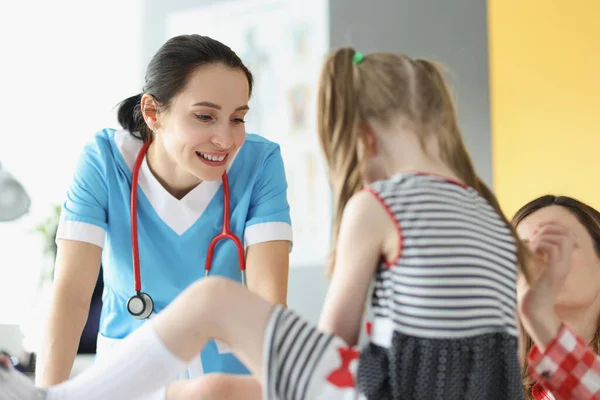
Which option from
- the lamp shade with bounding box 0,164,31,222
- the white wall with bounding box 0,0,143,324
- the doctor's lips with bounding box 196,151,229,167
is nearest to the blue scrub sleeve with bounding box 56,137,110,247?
the doctor's lips with bounding box 196,151,229,167

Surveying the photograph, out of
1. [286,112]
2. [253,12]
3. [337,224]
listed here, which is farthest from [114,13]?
[337,224]

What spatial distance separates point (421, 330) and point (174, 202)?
887 mm

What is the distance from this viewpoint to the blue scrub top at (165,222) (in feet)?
5.71

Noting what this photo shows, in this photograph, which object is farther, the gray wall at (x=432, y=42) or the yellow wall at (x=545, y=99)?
the gray wall at (x=432, y=42)

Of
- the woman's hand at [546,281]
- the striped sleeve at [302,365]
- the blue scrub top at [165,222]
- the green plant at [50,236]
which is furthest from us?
the green plant at [50,236]

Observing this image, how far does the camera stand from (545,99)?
3.12 meters

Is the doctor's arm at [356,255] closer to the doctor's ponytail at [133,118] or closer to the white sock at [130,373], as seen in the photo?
the white sock at [130,373]

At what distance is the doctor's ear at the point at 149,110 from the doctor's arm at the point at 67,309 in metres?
0.31

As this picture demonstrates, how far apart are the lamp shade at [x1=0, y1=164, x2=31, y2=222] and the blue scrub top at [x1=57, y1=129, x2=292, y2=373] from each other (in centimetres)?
229

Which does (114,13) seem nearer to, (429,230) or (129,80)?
(129,80)

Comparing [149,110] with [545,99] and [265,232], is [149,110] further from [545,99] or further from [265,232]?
[545,99]

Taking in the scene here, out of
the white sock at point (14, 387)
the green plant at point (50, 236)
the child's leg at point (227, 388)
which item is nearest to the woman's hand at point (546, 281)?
the child's leg at point (227, 388)

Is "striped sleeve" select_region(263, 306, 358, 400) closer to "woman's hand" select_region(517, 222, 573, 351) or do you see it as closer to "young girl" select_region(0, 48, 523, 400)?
"young girl" select_region(0, 48, 523, 400)

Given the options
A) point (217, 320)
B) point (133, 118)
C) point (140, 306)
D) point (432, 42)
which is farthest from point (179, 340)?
point (432, 42)
